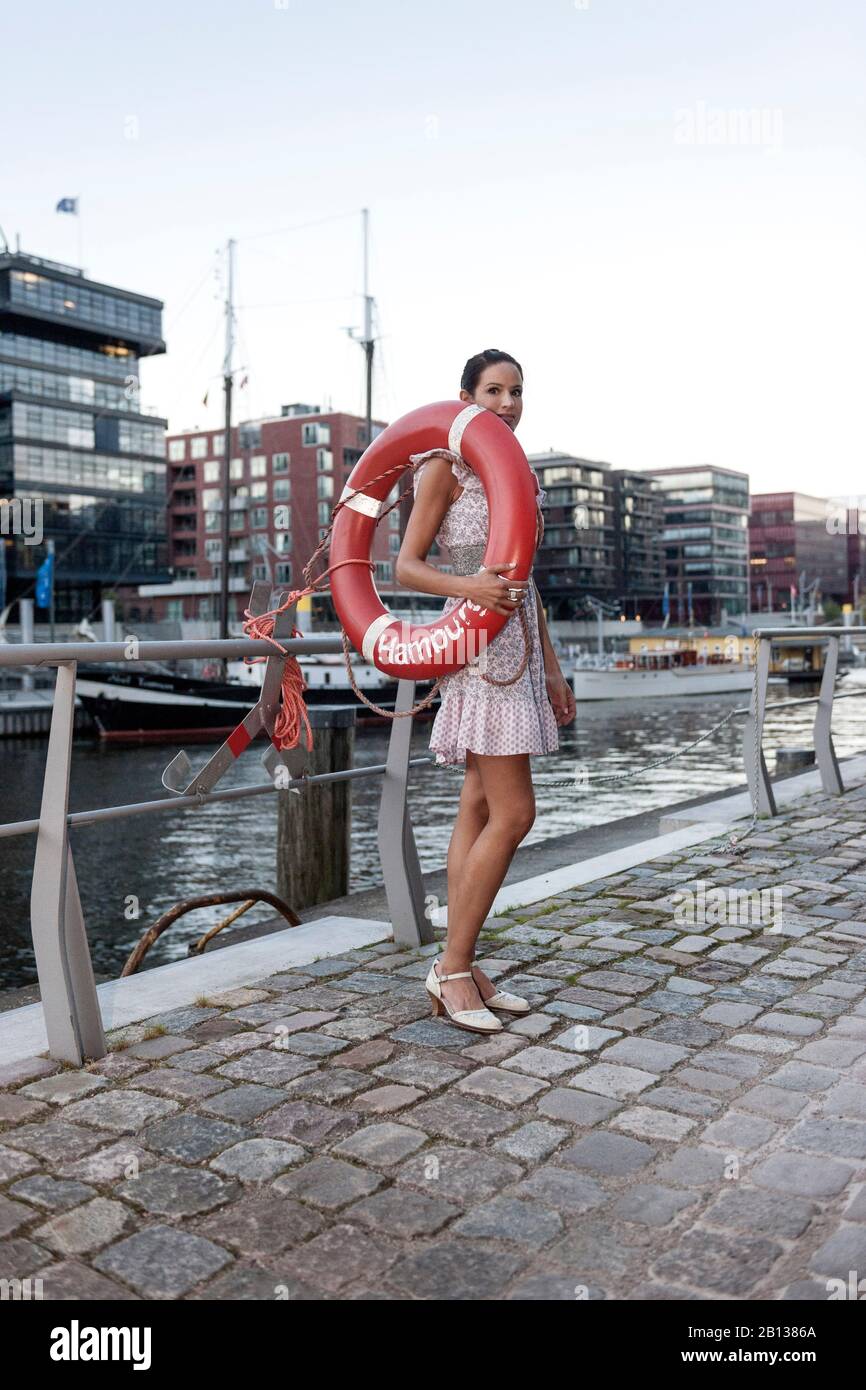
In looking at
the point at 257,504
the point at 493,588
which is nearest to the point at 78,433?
the point at 257,504

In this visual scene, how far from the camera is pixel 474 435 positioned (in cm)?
281

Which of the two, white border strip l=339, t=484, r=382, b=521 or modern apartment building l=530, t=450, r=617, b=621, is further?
modern apartment building l=530, t=450, r=617, b=621

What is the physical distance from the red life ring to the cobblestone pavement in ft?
2.99

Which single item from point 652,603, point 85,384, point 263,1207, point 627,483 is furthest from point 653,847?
point 652,603

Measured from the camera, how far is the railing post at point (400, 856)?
375 cm

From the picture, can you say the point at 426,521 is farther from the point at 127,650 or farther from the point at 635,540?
the point at 635,540

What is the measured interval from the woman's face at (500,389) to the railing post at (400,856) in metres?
1.03

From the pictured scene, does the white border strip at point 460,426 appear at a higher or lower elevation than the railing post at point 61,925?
higher

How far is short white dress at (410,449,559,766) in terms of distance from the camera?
114 inches

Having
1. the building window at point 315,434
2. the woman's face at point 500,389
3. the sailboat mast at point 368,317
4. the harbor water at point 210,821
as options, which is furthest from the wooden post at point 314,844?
the building window at point 315,434

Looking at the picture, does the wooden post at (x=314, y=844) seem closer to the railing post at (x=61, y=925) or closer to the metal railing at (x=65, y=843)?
the metal railing at (x=65, y=843)

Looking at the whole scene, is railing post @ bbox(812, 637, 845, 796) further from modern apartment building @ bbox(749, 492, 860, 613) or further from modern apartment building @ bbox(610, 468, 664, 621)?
modern apartment building @ bbox(749, 492, 860, 613)

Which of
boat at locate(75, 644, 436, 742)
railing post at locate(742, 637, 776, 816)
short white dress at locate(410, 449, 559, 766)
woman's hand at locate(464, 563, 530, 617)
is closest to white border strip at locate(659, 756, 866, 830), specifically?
railing post at locate(742, 637, 776, 816)

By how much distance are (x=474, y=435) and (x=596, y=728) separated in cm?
3070
